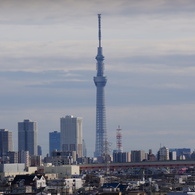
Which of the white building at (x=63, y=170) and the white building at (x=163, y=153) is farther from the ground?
the white building at (x=163, y=153)

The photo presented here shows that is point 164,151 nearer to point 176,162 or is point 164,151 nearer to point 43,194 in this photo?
point 176,162

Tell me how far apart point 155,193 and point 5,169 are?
66257 millimetres

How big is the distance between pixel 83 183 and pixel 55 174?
18258mm

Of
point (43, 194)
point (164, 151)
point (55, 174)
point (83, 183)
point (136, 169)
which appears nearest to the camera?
point (43, 194)

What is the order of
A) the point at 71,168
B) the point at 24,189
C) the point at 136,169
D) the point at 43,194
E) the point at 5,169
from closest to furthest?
the point at 43,194, the point at 24,189, the point at 71,168, the point at 5,169, the point at 136,169

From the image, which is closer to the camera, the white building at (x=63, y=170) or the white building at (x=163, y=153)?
the white building at (x=63, y=170)

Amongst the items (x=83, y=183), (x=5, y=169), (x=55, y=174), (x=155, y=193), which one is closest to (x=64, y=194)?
(x=155, y=193)

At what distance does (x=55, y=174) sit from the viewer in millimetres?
113125

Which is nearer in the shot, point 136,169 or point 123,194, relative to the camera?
point 123,194

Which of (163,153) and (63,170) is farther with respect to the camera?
(163,153)

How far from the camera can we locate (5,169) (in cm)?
13338

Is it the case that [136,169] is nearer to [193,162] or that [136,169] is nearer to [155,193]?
[193,162]

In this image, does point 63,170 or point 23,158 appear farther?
point 23,158

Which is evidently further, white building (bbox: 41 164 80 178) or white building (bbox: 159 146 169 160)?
white building (bbox: 159 146 169 160)
